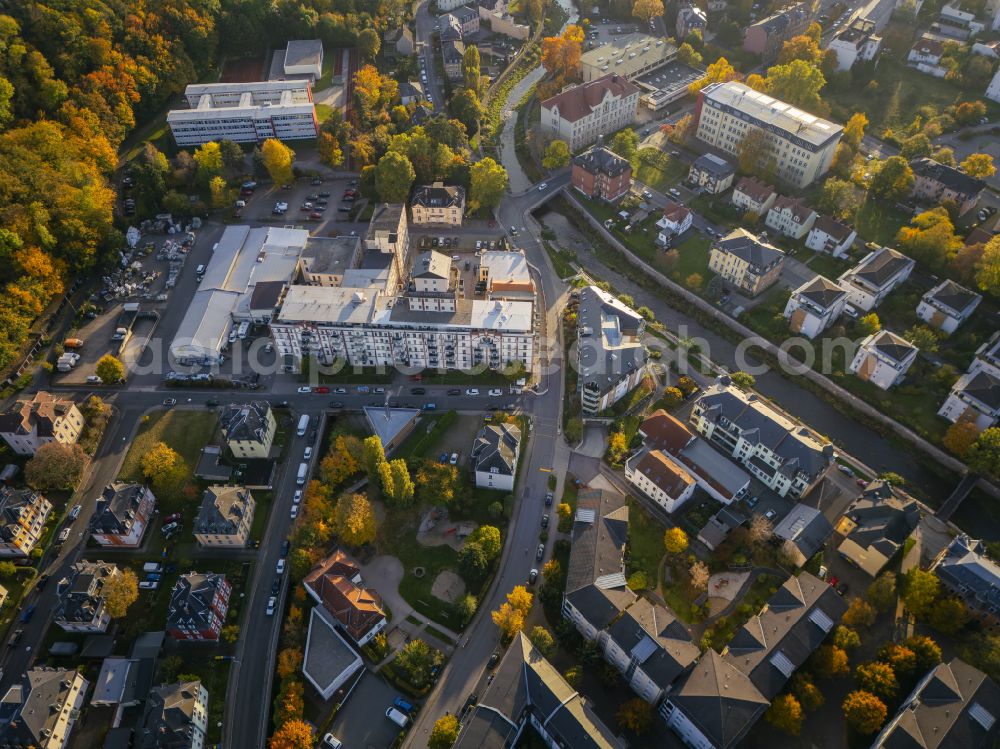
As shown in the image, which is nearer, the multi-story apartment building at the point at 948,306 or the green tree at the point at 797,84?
the multi-story apartment building at the point at 948,306

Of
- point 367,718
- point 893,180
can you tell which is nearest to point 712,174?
point 893,180

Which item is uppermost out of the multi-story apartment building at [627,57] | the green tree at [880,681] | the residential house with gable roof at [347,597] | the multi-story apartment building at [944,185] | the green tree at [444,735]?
the multi-story apartment building at [627,57]

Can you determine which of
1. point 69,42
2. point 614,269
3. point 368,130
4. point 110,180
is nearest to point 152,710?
point 614,269

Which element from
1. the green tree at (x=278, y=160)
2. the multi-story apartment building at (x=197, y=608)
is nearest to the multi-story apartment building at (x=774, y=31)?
the green tree at (x=278, y=160)

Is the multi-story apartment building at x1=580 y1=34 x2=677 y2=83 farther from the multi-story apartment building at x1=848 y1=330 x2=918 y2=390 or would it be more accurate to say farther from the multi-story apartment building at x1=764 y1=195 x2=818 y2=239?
the multi-story apartment building at x1=848 y1=330 x2=918 y2=390

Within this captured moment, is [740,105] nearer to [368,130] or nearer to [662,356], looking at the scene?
[662,356]

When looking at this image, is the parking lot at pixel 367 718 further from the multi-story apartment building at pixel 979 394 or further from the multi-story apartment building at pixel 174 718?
the multi-story apartment building at pixel 979 394
